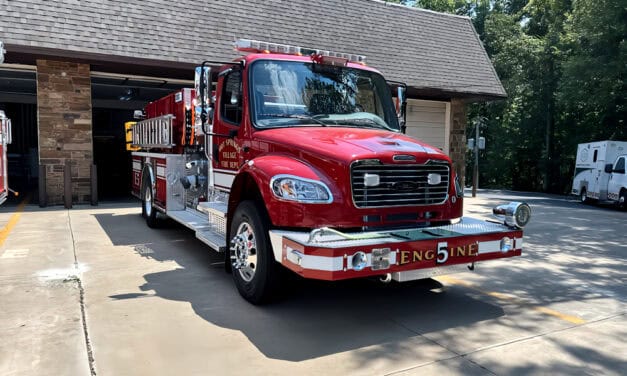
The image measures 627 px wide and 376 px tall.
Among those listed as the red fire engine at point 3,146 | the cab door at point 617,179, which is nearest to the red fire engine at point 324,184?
the red fire engine at point 3,146

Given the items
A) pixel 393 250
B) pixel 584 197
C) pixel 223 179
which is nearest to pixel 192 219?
pixel 223 179

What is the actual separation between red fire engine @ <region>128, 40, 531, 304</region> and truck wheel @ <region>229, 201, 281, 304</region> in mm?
11

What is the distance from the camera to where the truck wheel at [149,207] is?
29.4ft

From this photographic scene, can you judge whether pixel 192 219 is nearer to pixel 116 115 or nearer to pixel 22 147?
pixel 116 115

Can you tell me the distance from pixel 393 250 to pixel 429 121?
14619 mm

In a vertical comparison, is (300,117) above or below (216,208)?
above

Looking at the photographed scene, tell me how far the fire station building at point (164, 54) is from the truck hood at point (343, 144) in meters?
8.35

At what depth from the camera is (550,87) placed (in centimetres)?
2884

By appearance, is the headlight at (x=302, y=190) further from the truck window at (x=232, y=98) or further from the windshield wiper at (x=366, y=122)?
the truck window at (x=232, y=98)

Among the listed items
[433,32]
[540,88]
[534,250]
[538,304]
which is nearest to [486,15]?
[540,88]

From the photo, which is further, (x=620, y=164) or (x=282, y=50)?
(x=620, y=164)

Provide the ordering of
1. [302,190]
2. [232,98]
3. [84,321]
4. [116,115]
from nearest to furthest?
[302,190] → [84,321] → [232,98] → [116,115]

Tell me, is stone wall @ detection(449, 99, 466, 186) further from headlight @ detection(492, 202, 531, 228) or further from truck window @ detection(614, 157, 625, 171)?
headlight @ detection(492, 202, 531, 228)

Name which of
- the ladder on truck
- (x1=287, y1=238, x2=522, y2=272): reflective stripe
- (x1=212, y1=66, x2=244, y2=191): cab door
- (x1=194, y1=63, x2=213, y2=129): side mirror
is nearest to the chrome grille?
(x1=287, y1=238, x2=522, y2=272): reflective stripe
